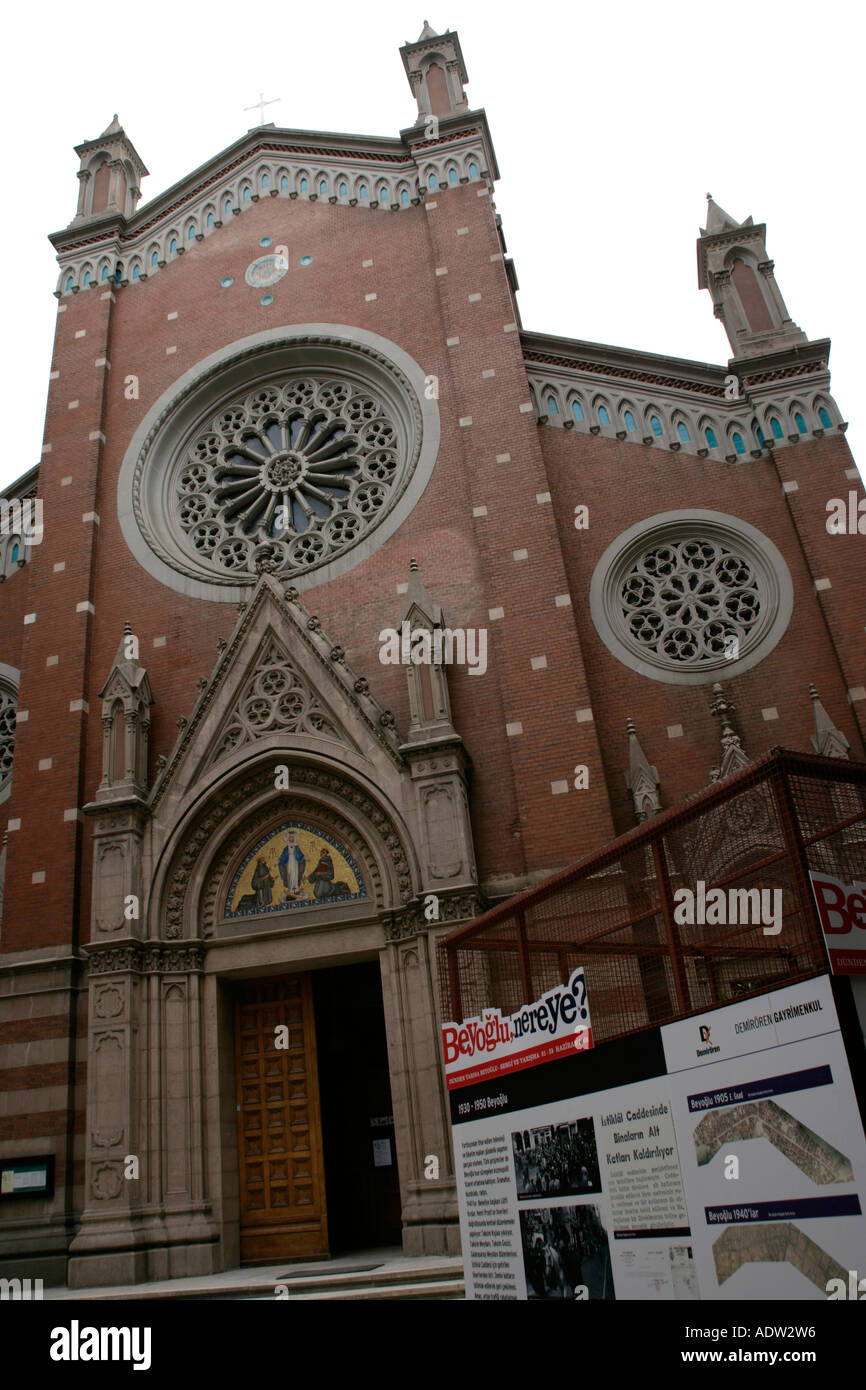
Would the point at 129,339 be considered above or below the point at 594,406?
above

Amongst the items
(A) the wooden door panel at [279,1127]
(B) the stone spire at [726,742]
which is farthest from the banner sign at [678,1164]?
(B) the stone spire at [726,742]

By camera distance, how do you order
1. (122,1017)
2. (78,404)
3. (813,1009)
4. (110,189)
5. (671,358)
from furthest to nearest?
(110,189), (78,404), (671,358), (122,1017), (813,1009)

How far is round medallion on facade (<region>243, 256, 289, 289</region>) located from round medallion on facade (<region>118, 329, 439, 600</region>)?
1.73 m

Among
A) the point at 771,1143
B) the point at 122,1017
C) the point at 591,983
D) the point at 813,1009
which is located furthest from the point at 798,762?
the point at 122,1017

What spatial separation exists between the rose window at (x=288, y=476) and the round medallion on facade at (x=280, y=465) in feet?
0.08

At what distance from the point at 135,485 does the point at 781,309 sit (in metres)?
12.4

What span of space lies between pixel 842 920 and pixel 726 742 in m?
10.1

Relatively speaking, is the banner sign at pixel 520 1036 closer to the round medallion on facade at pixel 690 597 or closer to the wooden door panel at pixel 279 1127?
the wooden door panel at pixel 279 1127

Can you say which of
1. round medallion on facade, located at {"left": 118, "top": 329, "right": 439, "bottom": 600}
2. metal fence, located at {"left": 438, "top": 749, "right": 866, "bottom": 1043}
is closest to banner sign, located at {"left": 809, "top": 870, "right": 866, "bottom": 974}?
metal fence, located at {"left": 438, "top": 749, "right": 866, "bottom": 1043}

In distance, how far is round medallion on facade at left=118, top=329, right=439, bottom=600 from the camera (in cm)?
1867

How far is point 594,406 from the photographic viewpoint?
19.1 metres

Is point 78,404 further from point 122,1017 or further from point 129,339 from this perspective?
point 122,1017

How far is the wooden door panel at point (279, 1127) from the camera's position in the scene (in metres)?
14.3

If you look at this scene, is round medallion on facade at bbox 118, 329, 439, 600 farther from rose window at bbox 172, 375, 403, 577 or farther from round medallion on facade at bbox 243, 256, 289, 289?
round medallion on facade at bbox 243, 256, 289, 289
